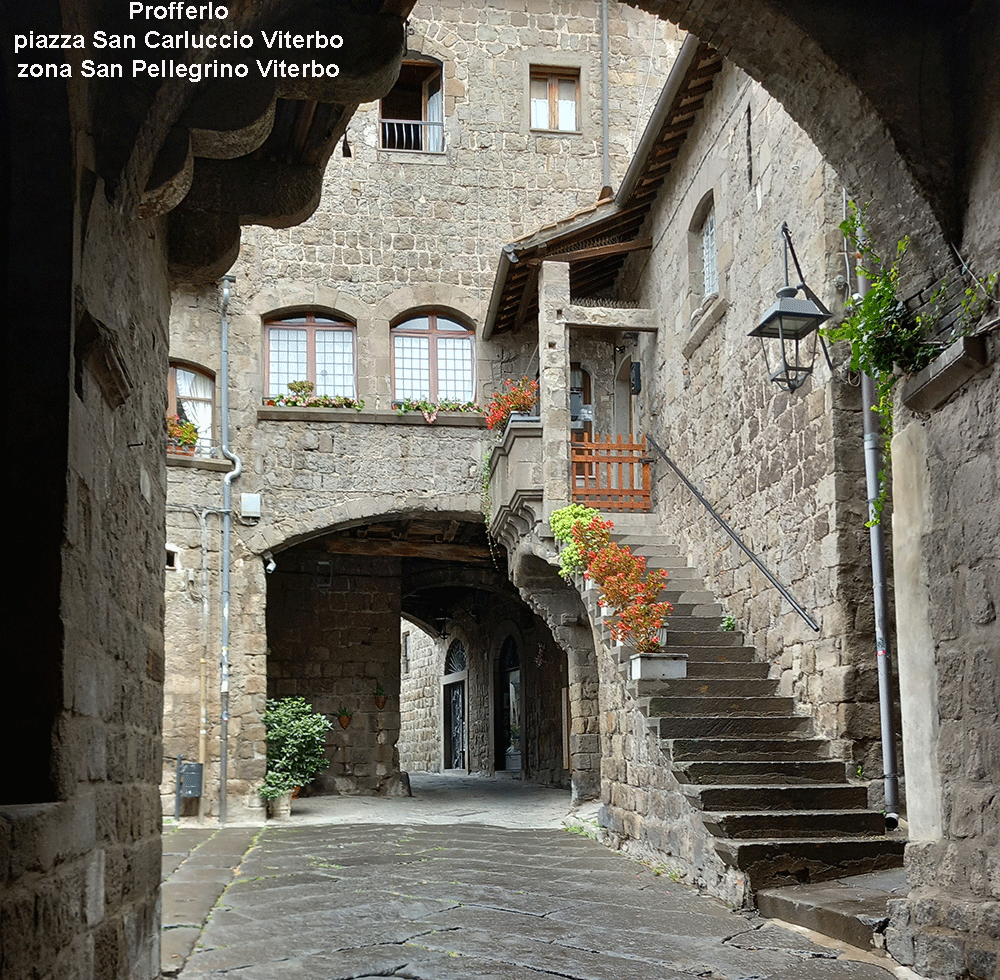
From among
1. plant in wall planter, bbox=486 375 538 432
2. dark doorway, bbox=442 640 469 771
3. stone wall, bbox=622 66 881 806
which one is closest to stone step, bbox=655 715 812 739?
stone wall, bbox=622 66 881 806

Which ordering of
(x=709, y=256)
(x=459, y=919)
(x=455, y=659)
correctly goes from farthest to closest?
(x=455, y=659)
(x=709, y=256)
(x=459, y=919)

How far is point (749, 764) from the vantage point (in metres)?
7.89

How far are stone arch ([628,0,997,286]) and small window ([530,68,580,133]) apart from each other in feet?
38.6

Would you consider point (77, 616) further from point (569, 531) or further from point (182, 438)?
point (182, 438)

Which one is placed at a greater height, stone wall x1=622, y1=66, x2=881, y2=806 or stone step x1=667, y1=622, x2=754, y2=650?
stone wall x1=622, y1=66, x2=881, y2=806

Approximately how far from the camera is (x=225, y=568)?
14.0m

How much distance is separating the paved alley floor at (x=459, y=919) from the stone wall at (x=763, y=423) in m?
2.02

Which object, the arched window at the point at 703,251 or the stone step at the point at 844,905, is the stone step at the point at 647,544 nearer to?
the arched window at the point at 703,251

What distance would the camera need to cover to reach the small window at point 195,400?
47.1ft

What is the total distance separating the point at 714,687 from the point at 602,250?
5.76 meters

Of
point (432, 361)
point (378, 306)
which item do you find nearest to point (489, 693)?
point (432, 361)

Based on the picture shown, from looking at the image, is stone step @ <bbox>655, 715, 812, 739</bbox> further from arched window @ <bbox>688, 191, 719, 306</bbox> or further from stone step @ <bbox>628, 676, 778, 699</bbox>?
arched window @ <bbox>688, 191, 719, 306</bbox>

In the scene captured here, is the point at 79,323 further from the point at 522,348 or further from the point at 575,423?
the point at 522,348

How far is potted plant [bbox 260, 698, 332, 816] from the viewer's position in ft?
45.0
